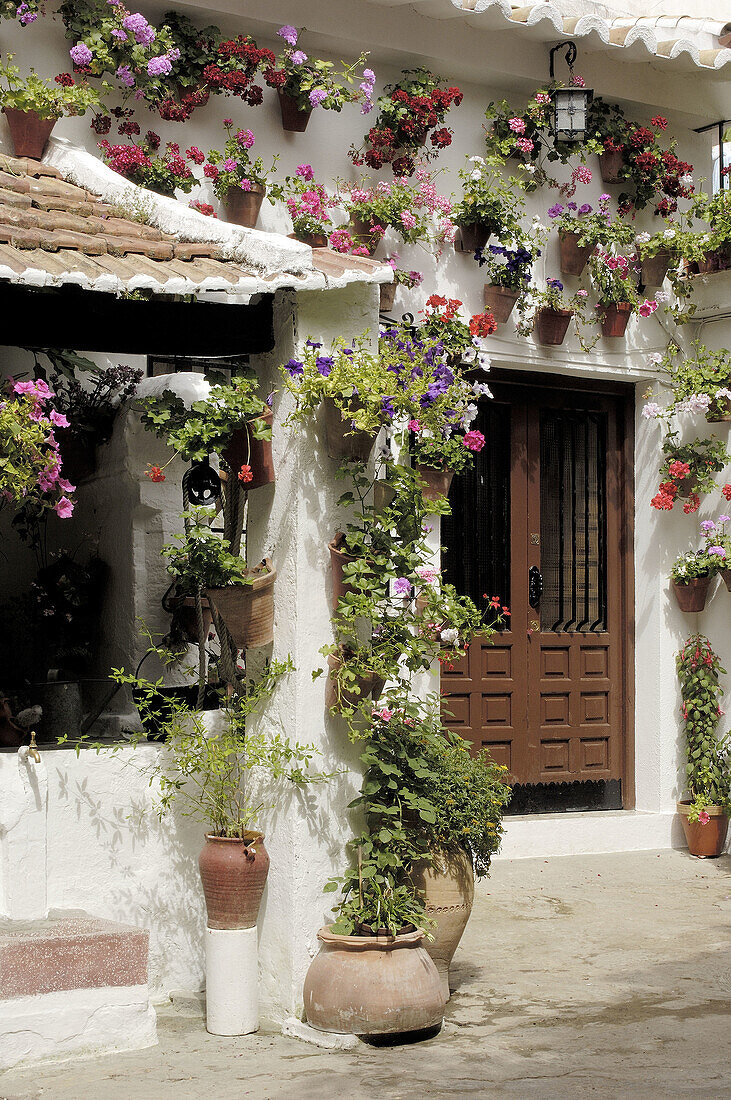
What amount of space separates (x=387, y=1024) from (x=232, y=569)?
69.7 inches

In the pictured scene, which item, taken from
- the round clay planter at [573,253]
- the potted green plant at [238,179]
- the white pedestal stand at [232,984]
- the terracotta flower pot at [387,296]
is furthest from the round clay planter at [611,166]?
the white pedestal stand at [232,984]

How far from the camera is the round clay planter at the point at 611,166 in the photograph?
802 centimetres

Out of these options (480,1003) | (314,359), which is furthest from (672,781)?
(314,359)

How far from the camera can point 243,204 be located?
661cm

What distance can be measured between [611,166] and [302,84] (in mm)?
2392

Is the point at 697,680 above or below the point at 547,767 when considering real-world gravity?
above

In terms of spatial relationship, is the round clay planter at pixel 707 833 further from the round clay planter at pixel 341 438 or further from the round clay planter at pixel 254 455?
the round clay planter at pixel 254 455

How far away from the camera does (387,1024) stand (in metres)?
4.48

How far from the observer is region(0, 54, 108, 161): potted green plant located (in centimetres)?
574

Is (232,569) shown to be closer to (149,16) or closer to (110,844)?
(110,844)

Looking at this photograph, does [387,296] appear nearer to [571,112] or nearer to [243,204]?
[243,204]

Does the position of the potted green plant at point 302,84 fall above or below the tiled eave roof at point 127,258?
above

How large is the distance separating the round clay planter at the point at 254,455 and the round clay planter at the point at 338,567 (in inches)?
14.7

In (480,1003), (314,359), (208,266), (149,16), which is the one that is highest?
(149,16)
